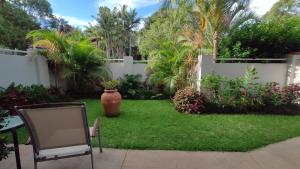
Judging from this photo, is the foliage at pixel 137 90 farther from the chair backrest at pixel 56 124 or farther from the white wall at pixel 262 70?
the chair backrest at pixel 56 124

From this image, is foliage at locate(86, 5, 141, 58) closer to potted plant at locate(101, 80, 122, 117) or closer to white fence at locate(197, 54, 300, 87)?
white fence at locate(197, 54, 300, 87)

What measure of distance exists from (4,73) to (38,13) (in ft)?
94.3

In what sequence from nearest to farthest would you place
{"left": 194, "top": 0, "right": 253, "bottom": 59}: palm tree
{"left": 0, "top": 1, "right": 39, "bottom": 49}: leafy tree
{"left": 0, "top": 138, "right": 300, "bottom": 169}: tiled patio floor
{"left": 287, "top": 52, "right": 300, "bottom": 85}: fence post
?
{"left": 0, "top": 138, "right": 300, "bottom": 169}: tiled patio floor
{"left": 287, "top": 52, "right": 300, "bottom": 85}: fence post
{"left": 194, "top": 0, "right": 253, "bottom": 59}: palm tree
{"left": 0, "top": 1, "right": 39, "bottom": 49}: leafy tree

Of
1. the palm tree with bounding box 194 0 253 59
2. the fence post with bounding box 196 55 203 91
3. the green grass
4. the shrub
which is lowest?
A: the green grass

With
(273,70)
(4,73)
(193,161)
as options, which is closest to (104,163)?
(193,161)

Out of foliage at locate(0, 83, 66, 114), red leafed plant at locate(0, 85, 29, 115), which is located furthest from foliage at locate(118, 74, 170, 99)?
red leafed plant at locate(0, 85, 29, 115)

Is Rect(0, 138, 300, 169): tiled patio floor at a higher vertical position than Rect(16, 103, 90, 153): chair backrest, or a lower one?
lower

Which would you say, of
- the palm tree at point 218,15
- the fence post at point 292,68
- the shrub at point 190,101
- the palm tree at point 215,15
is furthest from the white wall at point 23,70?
the fence post at point 292,68

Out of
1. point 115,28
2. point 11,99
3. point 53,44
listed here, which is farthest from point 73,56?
point 115,28

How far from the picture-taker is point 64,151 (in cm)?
286

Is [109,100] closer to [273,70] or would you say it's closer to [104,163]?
[104,163]

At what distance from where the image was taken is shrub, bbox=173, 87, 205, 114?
6.64m

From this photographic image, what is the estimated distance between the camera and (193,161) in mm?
3484

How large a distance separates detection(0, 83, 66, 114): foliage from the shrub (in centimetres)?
383
